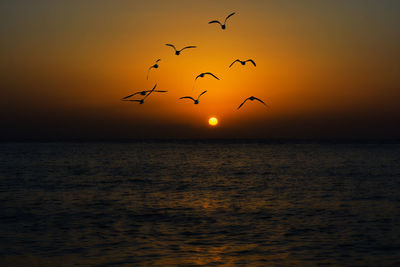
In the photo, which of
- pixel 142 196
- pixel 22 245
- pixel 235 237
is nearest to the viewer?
pixel 22 245

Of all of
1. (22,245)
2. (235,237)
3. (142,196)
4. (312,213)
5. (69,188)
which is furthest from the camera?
(69,188)

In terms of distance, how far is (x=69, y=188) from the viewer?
41.1m

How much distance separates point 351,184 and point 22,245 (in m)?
32.7

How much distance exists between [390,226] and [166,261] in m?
12.3

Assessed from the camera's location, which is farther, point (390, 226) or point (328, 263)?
point (390, 226)

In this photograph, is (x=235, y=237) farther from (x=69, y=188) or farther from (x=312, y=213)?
(x=69, y=188)

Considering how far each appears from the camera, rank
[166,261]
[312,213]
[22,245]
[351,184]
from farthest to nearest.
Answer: [351,184] → [312,213] → [22,245] → [166,261]

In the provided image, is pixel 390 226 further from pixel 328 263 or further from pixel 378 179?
pixel 378 179

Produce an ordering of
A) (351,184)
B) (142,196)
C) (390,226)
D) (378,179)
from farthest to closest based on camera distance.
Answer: (378,179) → (351,184) → (142,196) → (390,226)

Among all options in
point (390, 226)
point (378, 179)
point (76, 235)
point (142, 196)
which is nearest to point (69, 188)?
point (142, 196)

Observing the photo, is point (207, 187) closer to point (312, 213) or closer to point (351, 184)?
point (351, 184)

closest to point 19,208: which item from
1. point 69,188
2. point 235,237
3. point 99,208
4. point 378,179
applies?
point 99,208

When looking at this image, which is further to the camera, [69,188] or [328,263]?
[69,188]

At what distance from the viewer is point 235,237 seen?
21.1m
